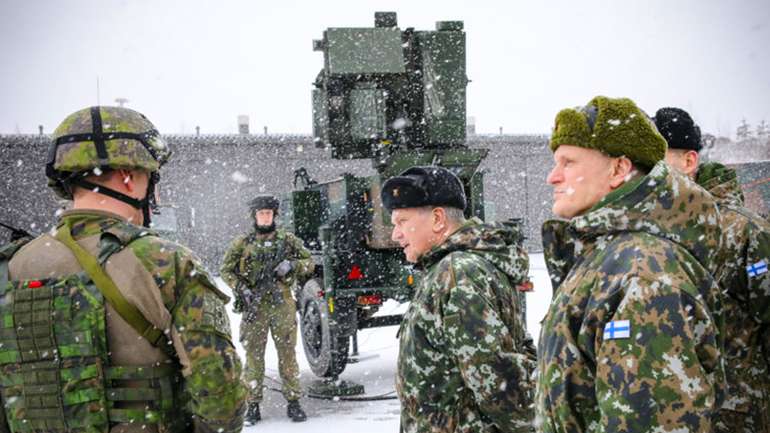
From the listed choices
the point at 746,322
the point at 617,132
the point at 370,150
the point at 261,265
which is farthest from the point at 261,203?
the point at 617,132

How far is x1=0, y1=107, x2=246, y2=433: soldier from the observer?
6.37ft

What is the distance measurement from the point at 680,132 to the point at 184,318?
2165 mm

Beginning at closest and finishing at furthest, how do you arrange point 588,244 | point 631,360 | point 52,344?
point 631,360
point 588,244
point 52,344

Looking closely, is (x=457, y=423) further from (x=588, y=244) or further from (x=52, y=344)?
(x=52, y=344)

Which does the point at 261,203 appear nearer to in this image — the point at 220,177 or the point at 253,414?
the point at 253,414

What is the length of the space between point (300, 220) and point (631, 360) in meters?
7.06

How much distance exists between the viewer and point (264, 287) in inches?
254

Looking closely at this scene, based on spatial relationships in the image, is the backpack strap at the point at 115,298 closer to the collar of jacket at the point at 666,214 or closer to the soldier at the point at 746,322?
the collar of jacket at the point at 666,214

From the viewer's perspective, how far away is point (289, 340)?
6.40m

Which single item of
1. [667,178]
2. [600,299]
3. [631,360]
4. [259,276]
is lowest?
[259,276]

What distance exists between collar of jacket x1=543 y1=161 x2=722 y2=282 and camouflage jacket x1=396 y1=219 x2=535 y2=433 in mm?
894

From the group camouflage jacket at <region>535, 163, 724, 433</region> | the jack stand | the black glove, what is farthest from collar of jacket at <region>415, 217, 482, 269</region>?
the jack stand

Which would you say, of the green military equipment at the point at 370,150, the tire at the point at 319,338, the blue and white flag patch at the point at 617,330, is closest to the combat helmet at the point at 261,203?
the green military equipment at the point at 370,150

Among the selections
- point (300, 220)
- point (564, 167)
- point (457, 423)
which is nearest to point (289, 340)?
point (300, 220)
